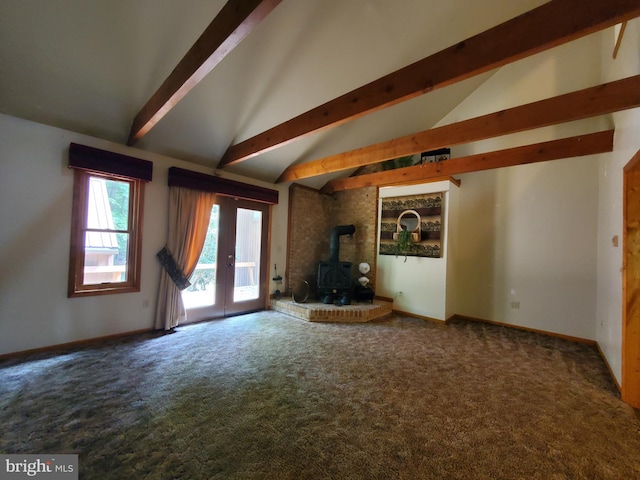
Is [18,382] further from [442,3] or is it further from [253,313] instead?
[442,3]

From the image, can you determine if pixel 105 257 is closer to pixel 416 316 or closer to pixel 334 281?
pixel 334 281

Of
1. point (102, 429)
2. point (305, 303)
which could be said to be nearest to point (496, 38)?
point (102, 429)

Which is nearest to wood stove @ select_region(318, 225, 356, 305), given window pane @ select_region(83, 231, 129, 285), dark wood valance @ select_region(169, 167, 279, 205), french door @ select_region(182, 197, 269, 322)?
french door @ select_region(182, 197, 269, 322)

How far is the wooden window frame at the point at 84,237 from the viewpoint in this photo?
2.88 meters

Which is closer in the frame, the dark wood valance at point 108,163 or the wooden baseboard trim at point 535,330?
the dark wood valance at point 108,163

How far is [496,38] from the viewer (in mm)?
1726

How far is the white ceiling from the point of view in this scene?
2.05 meters

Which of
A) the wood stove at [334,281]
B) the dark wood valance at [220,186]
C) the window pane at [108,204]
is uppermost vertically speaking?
the dark wood valance at [220,186]

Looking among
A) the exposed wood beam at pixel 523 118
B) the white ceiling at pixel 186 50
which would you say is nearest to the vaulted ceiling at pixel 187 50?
the white ceiling at pixel 186 50

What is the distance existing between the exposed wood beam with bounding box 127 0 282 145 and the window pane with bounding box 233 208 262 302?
2.14 m

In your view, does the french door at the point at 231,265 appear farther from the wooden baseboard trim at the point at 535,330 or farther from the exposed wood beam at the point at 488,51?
the wooden baseboard trim at the point at 535,330

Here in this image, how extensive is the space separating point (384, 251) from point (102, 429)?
4.59m

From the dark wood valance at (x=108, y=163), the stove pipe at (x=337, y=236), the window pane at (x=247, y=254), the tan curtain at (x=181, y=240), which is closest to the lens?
the dark wood valance at (x=108, y=163)

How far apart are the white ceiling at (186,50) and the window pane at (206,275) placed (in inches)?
46.9
